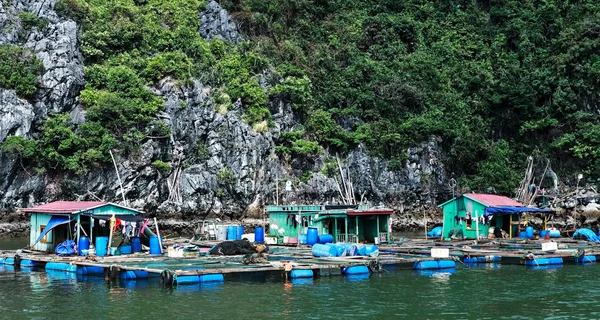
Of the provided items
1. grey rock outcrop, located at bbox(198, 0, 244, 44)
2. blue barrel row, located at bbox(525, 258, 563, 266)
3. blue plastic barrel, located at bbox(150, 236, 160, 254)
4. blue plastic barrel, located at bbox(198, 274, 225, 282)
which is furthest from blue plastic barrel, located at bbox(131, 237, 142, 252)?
grey rock outcrop, located at bbox(198, 0, 244, 44)

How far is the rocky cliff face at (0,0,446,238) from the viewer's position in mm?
46906

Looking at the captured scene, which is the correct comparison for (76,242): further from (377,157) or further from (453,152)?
(453,152)

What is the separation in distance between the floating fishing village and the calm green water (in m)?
0.68

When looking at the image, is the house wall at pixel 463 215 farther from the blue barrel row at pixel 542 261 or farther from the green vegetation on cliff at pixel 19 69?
the green vegetation on cliff at pixel 19 69

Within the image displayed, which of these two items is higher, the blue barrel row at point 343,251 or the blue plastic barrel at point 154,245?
the blue plastic barrel at point 154,245

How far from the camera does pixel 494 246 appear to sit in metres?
35.1

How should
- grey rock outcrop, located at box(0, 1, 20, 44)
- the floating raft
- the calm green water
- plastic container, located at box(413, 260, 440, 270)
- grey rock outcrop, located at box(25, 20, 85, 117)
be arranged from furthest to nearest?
1. grey rock outcrop, located at box(0, 1, 20, 44)
2. grey rock outcrop, located at box(25, 20, 85, 117)
3. plastic container, located at box(413, 260, 440, 270)
4. the floating raft
5. the calm green water

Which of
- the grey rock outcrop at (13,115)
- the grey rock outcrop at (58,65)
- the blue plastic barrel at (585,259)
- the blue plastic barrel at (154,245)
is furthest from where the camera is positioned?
the grey rock outcrop at (58,65)

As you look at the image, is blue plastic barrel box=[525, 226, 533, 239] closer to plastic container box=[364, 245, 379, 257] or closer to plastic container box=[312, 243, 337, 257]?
plastic container box=[364, 245, 379, 257]

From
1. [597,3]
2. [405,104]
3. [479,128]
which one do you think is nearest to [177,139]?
[405,104]

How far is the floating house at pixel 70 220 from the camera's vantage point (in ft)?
96.3

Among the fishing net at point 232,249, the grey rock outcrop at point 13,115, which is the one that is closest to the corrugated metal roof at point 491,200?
the fishing net at point 232,249

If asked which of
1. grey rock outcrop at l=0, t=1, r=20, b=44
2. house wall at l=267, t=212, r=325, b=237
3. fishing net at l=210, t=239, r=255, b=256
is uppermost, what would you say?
grey rock outcrop at l=0, t=1, r=20, b=44

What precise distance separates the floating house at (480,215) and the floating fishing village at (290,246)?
6 centimetres
